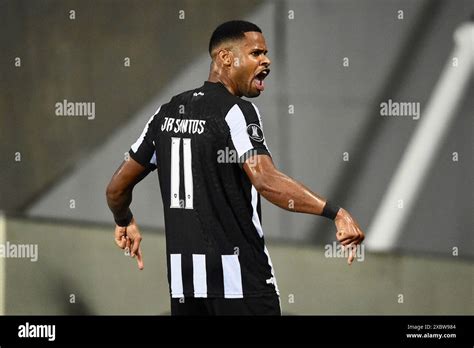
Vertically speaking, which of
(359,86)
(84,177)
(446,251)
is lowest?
(446,251)

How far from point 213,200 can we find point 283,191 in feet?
1.15

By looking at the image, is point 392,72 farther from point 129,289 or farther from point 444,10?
point 129,289

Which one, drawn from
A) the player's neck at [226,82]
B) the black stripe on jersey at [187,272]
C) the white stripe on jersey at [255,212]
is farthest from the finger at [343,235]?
the player's neck at [226,82]

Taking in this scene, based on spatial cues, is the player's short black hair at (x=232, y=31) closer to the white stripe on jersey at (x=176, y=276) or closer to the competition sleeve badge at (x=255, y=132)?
the competition sleeve badge at (x=255, y=132)

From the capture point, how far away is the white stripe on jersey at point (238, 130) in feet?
13.3

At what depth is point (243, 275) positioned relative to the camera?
420 centimetres

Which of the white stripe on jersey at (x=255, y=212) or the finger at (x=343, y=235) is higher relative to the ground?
the white stripe on jersey at (x=255, y=212)

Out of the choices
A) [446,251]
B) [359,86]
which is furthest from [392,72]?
[446,251]

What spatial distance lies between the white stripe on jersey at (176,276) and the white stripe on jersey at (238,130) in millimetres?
560

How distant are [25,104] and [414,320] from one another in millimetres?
3153

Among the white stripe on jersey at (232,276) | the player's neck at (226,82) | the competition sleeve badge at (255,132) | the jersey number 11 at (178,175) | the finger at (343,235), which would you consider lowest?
the white stripe on jersey at (232,276)

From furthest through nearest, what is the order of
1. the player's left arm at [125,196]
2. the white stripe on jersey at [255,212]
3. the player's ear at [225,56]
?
1. the player's left arm at [125,196]
2. the player's ear at [225,56]
3. the white stripe on jersey at [255,212]

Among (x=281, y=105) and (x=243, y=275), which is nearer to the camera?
(x=243, y=275)

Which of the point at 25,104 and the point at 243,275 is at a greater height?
the point at 25,104
